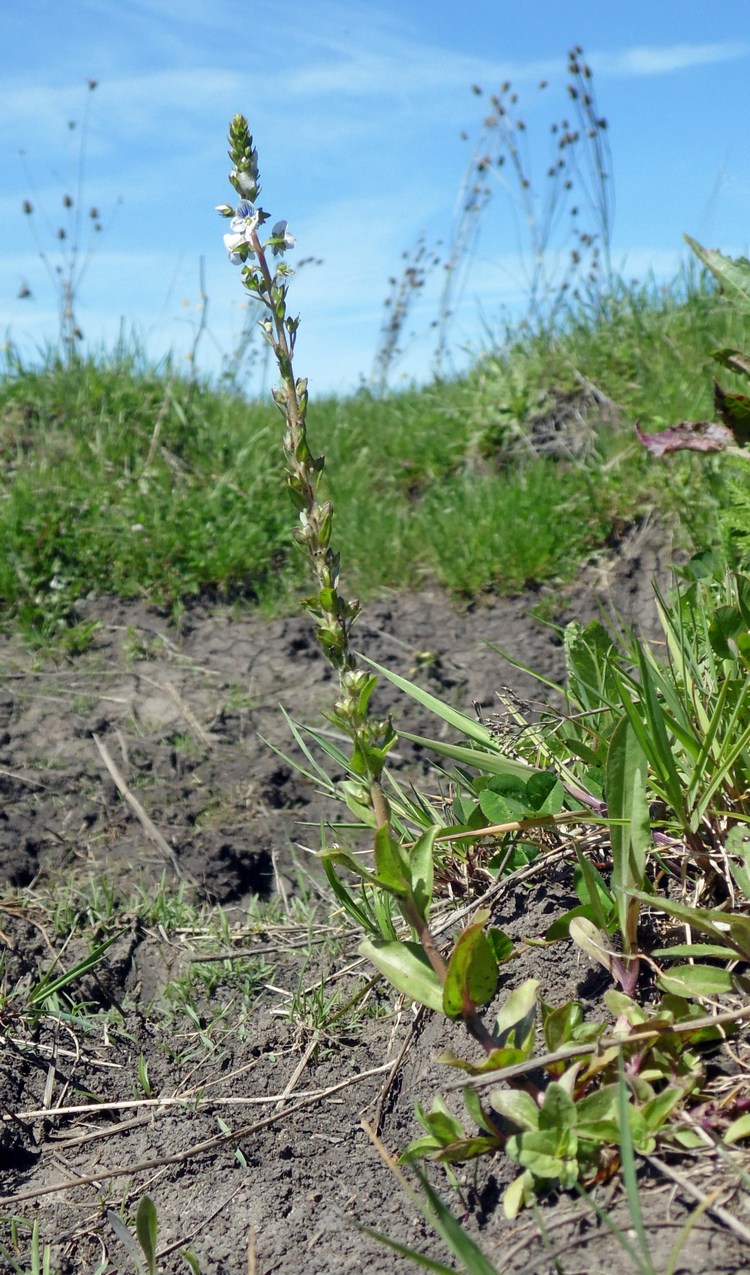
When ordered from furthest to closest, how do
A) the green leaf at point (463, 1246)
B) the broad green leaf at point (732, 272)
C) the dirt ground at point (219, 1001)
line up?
the broad green leaf at point (732, 272) < the dirt ground at point (219, 1001) < the green leaf at point (463, 1246)

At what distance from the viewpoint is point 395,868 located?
4.51ft

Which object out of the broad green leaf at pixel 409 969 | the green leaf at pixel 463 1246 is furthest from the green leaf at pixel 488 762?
the green leaf at pixel 463 1246

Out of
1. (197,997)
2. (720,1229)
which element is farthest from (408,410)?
(720,1229)

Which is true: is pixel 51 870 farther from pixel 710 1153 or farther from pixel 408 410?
pixel 408 410

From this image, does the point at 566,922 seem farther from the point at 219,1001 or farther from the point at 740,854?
the point at 219,1001

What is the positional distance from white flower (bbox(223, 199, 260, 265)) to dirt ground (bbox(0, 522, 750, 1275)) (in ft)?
2.90

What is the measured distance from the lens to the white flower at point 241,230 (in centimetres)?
134

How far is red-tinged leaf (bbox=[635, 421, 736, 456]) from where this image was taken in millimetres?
2396

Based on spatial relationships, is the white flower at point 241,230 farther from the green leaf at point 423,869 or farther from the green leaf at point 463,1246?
the green leaf at point 463,1246

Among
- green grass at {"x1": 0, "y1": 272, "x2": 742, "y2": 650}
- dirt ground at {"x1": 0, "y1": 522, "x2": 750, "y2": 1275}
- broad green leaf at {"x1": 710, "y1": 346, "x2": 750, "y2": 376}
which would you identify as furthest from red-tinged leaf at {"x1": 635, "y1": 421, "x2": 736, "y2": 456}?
green grass at {"x1": 0, "y1": 272, "x2": 742, "y2": 650}

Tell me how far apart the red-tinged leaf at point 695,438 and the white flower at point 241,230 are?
1392 millimetres

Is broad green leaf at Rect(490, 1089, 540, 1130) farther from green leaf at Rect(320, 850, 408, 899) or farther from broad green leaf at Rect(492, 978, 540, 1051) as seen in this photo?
green leaf at Rect(320, 850, 408, 899)

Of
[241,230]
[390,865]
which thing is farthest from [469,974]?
[241,230]

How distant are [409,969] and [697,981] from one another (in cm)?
40
